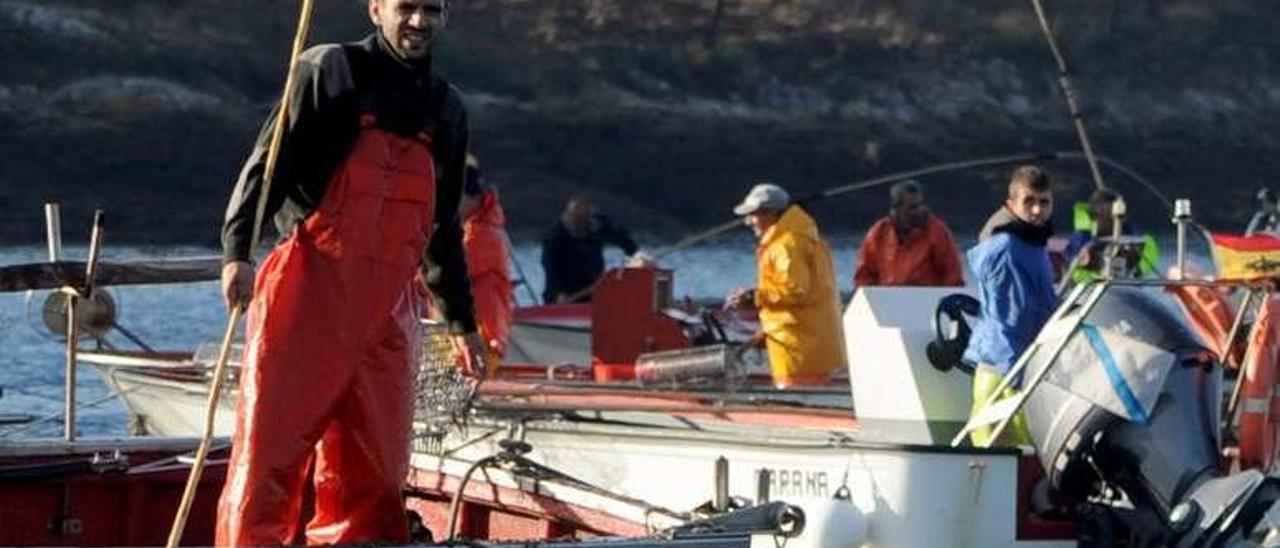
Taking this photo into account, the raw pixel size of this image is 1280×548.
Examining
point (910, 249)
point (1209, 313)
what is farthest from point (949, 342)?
point (910, 249)

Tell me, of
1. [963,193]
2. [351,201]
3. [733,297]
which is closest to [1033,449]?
[351,201]

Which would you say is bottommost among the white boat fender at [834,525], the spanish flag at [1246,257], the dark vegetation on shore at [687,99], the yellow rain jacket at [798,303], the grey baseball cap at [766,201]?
the white boat fender at [834,525]

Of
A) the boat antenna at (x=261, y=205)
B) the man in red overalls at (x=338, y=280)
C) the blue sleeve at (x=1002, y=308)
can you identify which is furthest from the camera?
the blue sleeve at (x=1002, y=308)

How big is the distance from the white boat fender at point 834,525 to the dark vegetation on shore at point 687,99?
27275mm

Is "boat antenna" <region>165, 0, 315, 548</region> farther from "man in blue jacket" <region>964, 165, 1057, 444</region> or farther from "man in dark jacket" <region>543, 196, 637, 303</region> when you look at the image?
"man in dark jacket" <region>543, 196, 637, 303</region>

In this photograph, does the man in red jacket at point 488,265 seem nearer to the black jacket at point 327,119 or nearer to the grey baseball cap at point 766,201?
the grey baseball cap at point 766,201

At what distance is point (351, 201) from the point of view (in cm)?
887

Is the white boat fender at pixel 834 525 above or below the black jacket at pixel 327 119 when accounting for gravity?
below

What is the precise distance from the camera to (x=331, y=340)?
8.84 metres

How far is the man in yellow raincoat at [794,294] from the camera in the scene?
1574 centimetres

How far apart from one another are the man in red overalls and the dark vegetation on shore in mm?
29298

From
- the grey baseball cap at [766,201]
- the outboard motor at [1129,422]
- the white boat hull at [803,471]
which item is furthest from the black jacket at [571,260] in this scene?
the outboard motor at [1129,422]

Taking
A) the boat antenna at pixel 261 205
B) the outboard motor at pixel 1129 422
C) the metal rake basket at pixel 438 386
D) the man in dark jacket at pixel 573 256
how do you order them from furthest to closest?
the man in dark jacket at pixel 573 256, the outboard motor at pixel 1129 422, the metal rake basket at pixel 438 386, the boat antenna at pixel 261 205

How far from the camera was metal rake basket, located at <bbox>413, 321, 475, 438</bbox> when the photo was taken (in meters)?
10.5
